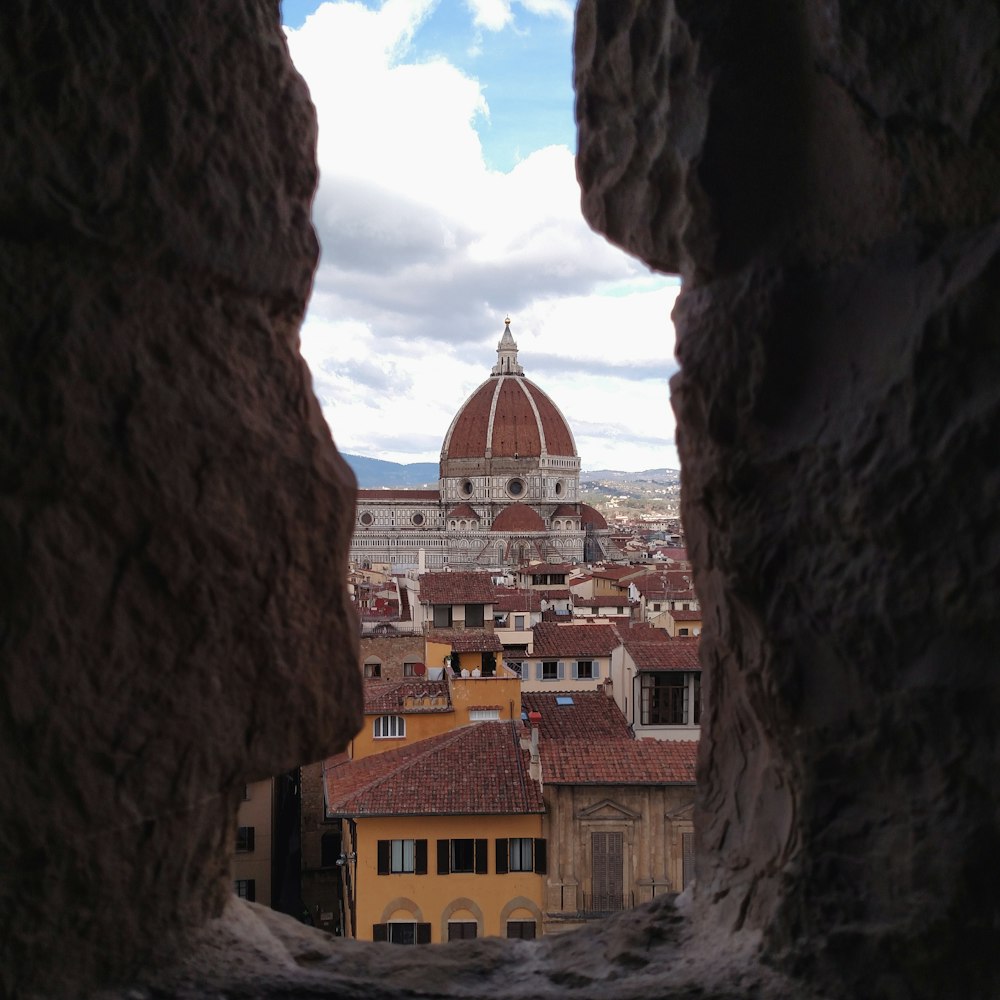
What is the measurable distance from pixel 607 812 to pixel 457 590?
26.8 ft

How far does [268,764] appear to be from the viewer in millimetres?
1718

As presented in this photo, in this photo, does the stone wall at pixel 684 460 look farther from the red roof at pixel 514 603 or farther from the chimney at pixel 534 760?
the red roof at pixel 514 603

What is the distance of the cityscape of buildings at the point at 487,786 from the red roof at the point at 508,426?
4722cm

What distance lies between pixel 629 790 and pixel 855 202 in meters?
7.20

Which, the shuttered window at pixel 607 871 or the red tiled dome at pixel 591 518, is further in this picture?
the red tiled dome at pixel 591 518

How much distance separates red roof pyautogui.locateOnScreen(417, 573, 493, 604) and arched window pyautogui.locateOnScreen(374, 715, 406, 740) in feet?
15.9

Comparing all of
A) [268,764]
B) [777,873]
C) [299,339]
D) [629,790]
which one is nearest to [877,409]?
[777,873]

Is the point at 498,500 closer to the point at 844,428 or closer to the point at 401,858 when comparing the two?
the point at 401,858

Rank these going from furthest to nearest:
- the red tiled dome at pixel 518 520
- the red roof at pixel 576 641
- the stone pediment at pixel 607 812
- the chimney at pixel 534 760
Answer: the red tiled dome at pixel 518 520 < the red roof at pixel 576 641 < the chimney at pixel 534 760 < the stone pediment at pixel 607 812

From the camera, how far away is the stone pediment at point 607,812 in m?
8.22

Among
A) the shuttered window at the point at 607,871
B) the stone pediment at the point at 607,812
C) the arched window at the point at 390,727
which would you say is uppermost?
the arched window at the point at 390,727

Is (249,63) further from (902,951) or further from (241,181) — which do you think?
(902,951)

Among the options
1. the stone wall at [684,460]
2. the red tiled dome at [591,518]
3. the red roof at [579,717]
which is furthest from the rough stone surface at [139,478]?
the red tiled dome at [591,518]

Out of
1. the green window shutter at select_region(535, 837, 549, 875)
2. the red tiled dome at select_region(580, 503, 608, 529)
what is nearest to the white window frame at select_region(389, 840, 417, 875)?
the green window shutter at select_region(535, 837, 549, 875)
